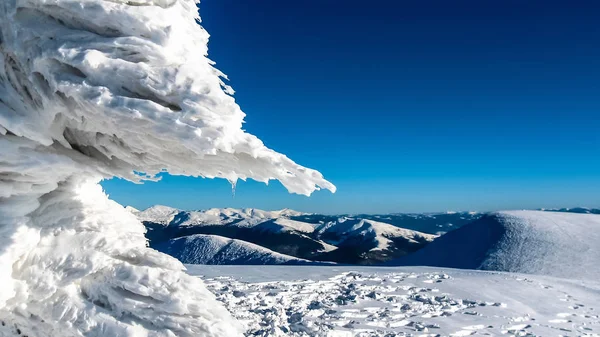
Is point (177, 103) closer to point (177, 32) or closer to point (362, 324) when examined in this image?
point (177, 32)

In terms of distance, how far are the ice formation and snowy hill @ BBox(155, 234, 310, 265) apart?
28999 mm

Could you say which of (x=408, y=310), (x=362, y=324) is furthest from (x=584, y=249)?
(x=362, y=324)

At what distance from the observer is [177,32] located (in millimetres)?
2467

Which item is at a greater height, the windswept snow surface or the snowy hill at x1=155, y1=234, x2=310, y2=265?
the windswept snow surface

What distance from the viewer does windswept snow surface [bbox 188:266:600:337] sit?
7227 mm

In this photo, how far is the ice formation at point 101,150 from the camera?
219 centimetres

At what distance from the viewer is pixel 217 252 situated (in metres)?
35.9

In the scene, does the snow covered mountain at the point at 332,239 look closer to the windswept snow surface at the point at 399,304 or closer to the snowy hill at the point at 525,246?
the snowy hill at the point at 525,246

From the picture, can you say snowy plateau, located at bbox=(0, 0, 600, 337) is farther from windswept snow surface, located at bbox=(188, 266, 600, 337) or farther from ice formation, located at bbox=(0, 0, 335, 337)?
windswept snow surface, located at bbox=(188, 266, 600, 337)

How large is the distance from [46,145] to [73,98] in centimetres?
43

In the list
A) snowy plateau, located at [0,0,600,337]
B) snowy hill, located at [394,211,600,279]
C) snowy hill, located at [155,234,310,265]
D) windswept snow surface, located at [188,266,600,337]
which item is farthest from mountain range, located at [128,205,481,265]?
snowy plateau, located at [0,0,600,337]

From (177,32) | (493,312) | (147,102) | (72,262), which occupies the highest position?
(177,32)

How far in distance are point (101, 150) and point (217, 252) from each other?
3446 cm

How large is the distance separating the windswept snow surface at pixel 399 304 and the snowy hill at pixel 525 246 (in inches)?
356
